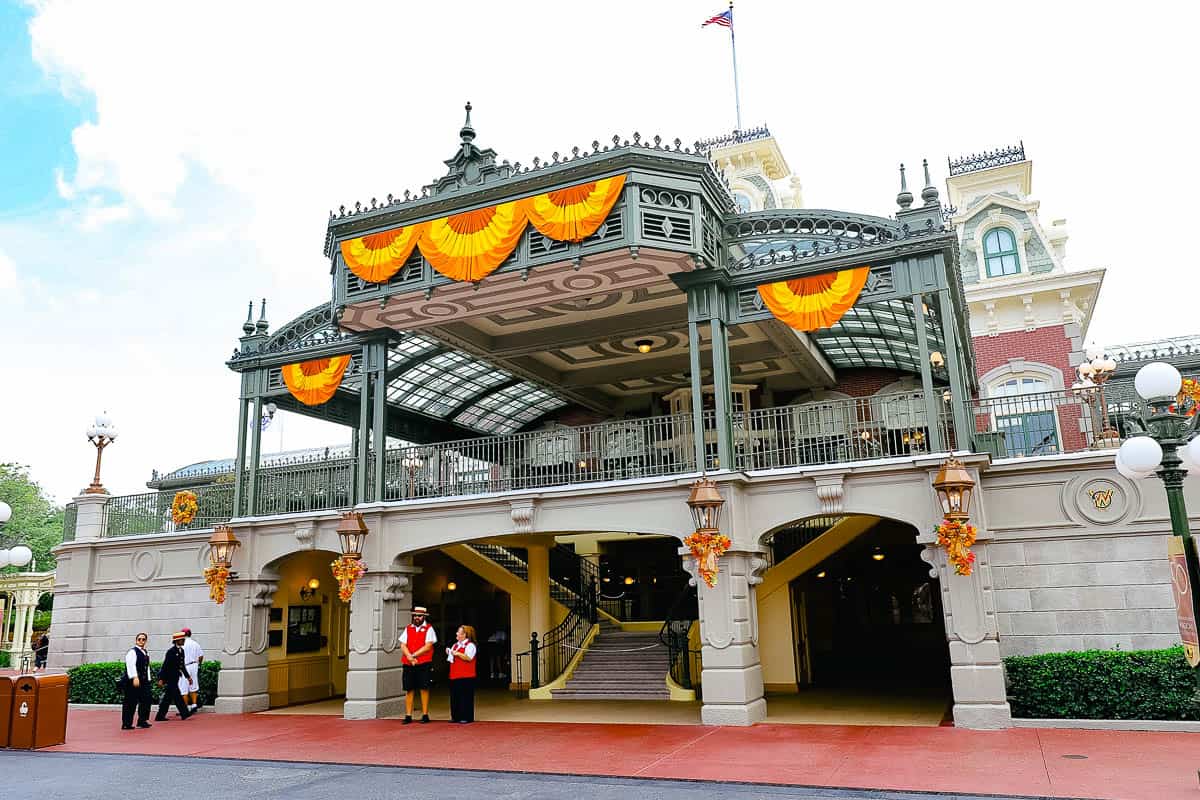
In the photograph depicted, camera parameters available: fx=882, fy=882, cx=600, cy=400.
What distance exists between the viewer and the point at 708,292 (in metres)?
14.8

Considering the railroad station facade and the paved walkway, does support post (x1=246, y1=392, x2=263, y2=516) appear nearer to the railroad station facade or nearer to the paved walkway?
the railroad station facade

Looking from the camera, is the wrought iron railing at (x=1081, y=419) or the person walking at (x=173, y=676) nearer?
the wrought iron railing at (x=1081, y=419)

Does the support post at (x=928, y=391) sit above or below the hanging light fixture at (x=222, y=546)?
above

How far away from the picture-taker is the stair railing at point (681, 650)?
56.7 ft

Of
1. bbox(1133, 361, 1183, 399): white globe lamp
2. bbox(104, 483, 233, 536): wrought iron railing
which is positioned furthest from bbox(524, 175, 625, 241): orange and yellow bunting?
bbox(104, 483, 233, 536): wrought iron railing

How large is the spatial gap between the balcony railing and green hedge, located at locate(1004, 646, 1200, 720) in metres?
3.09

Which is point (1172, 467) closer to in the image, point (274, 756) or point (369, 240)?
point (274, 756)

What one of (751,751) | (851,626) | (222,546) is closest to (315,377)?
(222,546)

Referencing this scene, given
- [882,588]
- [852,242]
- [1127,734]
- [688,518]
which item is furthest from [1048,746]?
[882,588]

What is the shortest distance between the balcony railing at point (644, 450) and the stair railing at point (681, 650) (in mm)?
3160

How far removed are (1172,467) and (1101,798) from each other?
3.04 meters

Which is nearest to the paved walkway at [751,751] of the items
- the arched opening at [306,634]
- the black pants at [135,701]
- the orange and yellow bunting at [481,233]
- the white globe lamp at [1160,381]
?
the black pants at [135,701]

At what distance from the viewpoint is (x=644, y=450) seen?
1588 centimetres

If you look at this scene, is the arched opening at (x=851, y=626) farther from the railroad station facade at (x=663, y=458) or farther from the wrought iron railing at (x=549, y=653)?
Answer: the wrought iron railing at (x=549, y=653)
